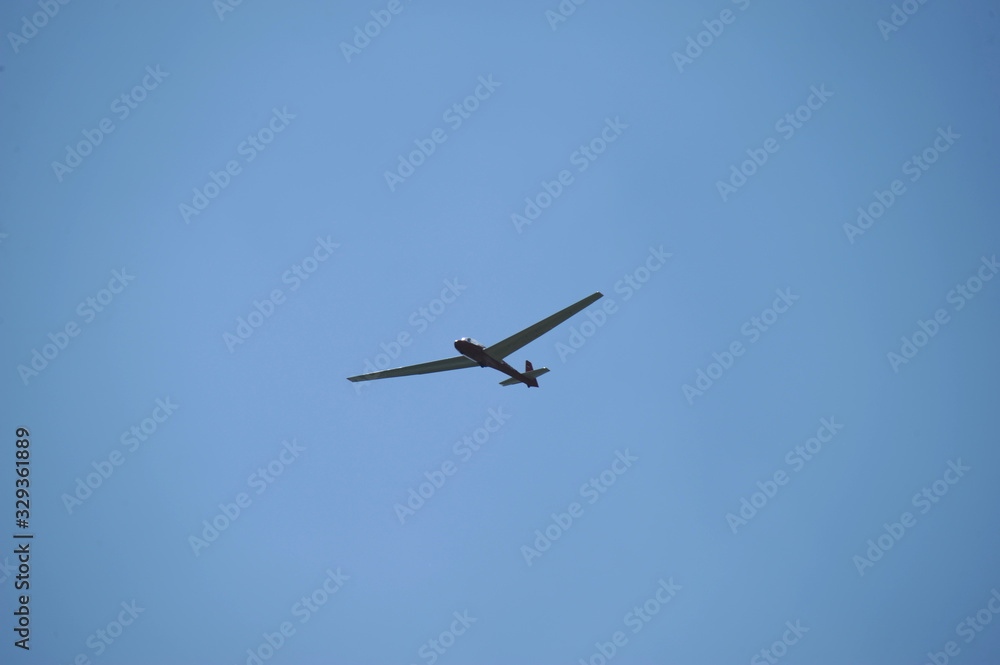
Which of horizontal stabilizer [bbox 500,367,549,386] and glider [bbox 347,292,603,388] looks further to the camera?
horizontal stabilizer [bbox 500,367,549,386]

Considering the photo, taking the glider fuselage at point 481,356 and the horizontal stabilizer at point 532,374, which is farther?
the horizontal stabilizer at point 532,374

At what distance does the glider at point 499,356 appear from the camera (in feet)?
130

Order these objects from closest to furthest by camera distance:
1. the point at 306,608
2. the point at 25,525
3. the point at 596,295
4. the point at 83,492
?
the point at 596,295
the point at 25,525
the point at 83,492
the point at 306,608

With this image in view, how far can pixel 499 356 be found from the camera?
137ft

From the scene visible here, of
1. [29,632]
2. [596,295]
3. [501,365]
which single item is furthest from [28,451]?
[596,295]

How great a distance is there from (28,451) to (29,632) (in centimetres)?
1211

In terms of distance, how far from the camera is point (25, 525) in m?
48.2

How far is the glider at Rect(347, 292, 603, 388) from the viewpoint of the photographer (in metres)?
39.6

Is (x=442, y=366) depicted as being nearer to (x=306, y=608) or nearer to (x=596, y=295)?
(x=596, y=295)

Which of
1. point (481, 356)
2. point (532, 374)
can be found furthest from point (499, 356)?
point (532, 374)

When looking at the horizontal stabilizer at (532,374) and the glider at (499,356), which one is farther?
the horizontal stabilizer at (532,374)

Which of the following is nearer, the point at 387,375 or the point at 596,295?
the point at 596,295

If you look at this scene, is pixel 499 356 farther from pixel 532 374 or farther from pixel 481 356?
pixel 532 374

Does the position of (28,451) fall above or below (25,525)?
above
